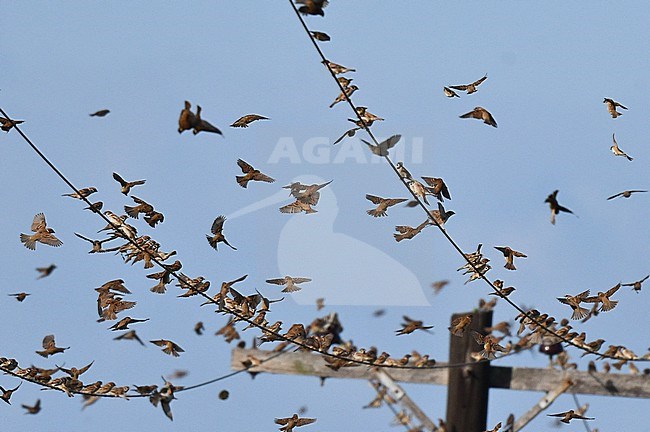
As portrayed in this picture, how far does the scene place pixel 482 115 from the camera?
2.51 meters

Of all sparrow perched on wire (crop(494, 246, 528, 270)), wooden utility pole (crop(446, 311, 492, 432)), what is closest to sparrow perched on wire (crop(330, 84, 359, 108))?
sparrow perched on wire (crop(494, 246, 528, 270))

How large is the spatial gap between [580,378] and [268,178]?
2.68m

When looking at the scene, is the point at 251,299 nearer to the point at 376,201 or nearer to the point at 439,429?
the point at 376,201

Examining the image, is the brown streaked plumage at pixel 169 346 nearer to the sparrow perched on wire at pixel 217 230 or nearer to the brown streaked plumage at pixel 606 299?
the sparrow perched on wire at pixel 217 230

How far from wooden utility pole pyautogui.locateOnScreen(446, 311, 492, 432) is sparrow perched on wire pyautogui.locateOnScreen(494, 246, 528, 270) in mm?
1846

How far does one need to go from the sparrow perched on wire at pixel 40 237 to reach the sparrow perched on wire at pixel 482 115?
123 centimetres

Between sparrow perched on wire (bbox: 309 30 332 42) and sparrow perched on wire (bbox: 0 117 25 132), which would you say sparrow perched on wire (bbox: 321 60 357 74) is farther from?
sparrow perched on wire (bbox: 0 117 25 132)

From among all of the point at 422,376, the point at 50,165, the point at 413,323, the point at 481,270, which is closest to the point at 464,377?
the point at 422,376

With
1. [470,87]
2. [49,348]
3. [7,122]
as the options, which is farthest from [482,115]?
[49,348]

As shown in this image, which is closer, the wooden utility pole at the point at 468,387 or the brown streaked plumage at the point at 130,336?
the brown streaked plumage at the point at 130,336

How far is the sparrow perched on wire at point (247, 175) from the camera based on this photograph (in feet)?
8.26

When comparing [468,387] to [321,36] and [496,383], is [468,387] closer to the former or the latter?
[496,383]

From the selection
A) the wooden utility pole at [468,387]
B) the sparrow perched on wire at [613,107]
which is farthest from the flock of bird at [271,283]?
the wooden utility pole at [468,387]

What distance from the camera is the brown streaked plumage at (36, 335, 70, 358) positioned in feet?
9.30
